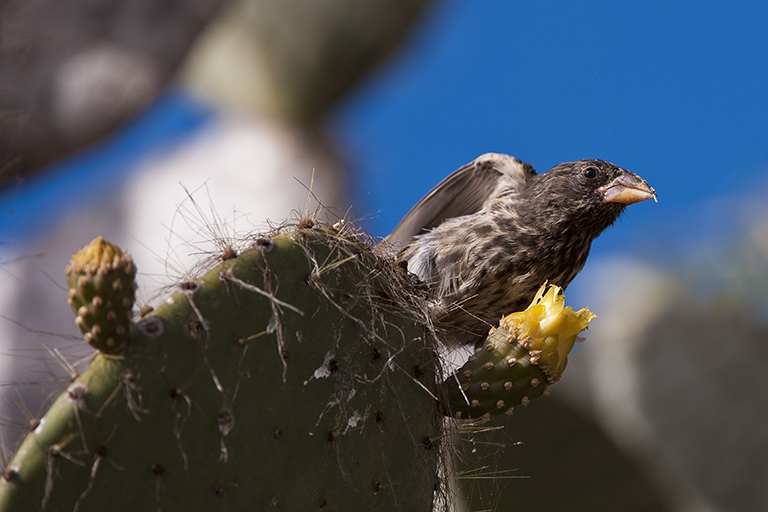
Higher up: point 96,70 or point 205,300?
point 96,70

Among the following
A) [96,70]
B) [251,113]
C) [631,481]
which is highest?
[251,113]

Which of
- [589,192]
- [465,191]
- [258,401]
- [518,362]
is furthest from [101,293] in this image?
[465,191]

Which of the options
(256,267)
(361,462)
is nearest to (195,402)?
(256,267)

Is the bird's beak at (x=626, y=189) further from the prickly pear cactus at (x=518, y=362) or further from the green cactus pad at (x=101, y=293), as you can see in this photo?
the green cactus pad at (x=101, y=293)

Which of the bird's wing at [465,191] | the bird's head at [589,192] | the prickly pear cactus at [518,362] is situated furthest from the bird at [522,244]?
the prickly pear cactus at [518,362]

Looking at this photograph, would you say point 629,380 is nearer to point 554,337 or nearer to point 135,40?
point 554,337

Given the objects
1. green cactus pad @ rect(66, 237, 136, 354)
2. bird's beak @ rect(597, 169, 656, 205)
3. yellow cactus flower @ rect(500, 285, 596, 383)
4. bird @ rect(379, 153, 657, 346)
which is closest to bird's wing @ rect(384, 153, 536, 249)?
bird @ rect(379, 153, 657, 346)
